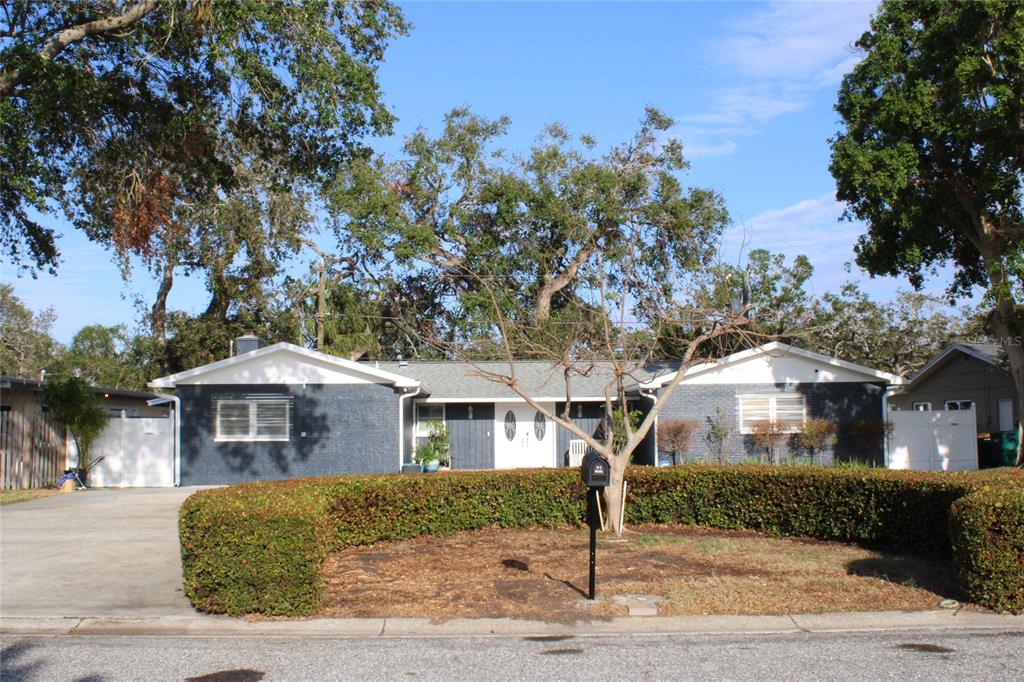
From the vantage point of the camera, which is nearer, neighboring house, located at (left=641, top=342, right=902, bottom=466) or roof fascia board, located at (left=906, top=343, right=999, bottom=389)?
neighboring house, located at (left=641, top=342, right=902, bottom=466)

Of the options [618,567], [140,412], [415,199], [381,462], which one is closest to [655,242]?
[415,199]

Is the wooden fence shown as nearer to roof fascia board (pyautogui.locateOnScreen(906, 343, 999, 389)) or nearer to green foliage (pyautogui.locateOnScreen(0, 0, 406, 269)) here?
green foliage (pyautogui.locateOnScreen(0, 0, 406, 269))

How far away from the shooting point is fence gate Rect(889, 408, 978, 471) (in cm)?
2402

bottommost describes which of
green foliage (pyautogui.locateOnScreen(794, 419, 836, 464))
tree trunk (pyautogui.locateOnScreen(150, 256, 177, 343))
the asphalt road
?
the asphalt road

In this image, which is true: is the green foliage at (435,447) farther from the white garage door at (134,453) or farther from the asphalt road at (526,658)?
the asphalt road at (526,658)

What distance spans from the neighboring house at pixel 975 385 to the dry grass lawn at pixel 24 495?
2157cm

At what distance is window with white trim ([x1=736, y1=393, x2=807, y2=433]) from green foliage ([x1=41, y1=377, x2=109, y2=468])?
54.4 feet

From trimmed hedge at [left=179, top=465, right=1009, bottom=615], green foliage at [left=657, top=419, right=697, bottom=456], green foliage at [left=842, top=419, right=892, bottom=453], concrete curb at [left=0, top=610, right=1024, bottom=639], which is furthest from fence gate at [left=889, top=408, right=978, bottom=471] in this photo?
concrete curb at [left=0, top=610, right=1024, bottom=639]

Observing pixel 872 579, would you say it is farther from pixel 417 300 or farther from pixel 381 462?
pixel 417 300

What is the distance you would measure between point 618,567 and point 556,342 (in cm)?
560

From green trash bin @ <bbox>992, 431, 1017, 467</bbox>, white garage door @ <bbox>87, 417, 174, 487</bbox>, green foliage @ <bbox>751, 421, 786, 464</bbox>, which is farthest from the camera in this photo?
green trash bin @ <bbox>992, 431, 1017, 467</bbox>

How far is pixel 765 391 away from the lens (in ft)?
78.5

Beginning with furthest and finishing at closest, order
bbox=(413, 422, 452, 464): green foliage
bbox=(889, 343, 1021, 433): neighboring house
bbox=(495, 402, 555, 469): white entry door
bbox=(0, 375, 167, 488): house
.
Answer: bbox=(495, 402, 555, 469): white entry door, bbox=(889, 343, 1021, 433): neighboring house, bbox=(413, 422, 452, 464): green foliage, bbox=(0, 375, 167, 488): house

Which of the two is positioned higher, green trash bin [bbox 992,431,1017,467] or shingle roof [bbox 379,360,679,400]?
shingle roof [bbox 379,360,679,400]
